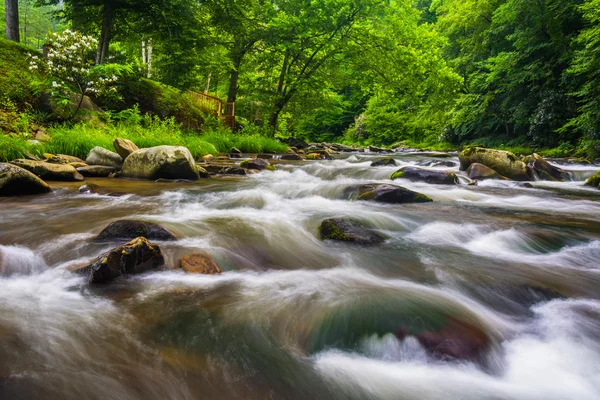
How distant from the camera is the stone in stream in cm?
265

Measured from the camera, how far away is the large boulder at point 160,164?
7.62m

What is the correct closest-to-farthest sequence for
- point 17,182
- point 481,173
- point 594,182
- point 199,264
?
point 199,264, point 17,182, point 594,182, point 481,173

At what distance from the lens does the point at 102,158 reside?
8.08 meters

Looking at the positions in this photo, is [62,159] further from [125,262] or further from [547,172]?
[547,172]

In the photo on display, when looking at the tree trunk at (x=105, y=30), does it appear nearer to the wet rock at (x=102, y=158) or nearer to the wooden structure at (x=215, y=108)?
the wooden structure at (x=215, y=108)

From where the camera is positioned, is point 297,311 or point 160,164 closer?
point 297,311

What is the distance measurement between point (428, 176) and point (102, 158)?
795 cm

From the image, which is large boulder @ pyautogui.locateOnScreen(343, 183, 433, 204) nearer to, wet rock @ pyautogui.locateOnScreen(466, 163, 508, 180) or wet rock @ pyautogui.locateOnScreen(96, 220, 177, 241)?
wet rock @ pyautogui.locateOnScreen(466, 163, 508, 180)

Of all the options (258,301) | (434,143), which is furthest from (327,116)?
(258,301)

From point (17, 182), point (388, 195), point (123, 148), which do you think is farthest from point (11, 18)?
point (388, 195)

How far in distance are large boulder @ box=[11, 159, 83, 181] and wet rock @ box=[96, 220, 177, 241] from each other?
13.6ft

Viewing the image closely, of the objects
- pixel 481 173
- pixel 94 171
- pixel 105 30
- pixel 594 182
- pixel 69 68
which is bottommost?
pixel 94 171

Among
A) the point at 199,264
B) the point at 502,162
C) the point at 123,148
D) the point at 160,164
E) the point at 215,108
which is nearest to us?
the point at 199,264

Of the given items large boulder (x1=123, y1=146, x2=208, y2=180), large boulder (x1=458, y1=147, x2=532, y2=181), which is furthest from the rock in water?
large boulder (x1=458, y1=147, x2=532, y2=181)
